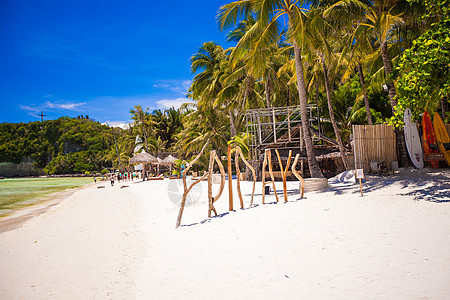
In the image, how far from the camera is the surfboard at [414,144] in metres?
10.5

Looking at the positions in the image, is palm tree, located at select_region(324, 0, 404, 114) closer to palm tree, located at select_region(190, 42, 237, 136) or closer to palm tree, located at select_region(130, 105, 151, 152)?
palm tree, located at select_region(190, 42, 237, 136)

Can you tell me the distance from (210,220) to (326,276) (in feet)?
12.2

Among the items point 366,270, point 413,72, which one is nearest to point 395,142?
point 413,72

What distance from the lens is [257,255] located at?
14.4ft

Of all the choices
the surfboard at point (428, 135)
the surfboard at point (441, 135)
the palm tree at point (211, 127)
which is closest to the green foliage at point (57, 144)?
the palm tree at point (211, 127)

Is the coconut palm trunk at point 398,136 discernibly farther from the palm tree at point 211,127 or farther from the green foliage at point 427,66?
the palm tree at point 211,127

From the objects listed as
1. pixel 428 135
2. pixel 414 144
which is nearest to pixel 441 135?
pixel 428 135

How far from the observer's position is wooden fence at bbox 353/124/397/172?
11188mm

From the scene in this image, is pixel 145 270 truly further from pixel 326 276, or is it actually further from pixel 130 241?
pixel 326 276

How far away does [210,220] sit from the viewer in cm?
681

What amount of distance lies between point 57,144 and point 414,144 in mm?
78373

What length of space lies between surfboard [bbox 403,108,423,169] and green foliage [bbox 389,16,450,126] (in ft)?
10.4

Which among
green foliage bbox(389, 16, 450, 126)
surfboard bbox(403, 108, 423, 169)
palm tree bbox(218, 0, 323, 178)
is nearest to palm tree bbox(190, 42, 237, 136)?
palm tree bbox(218, 0, 323, 178)

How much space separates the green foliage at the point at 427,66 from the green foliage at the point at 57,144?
6621 cm
